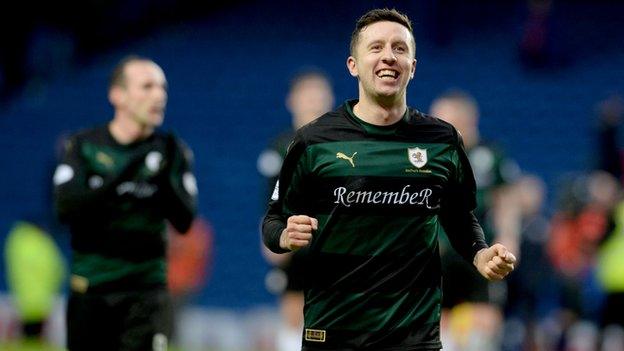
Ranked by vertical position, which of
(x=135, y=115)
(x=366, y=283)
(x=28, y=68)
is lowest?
→ (x=366, y=283)

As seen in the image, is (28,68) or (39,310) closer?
(39,310)

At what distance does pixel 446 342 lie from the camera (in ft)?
30.5

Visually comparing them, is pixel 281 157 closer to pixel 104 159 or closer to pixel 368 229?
pixel 104 159

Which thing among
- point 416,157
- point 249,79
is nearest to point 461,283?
point 416,157

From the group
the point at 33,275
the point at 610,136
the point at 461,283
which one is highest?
the point at 610,136

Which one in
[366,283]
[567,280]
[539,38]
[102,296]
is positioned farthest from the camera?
[539,38]

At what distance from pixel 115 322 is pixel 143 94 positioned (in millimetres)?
1277

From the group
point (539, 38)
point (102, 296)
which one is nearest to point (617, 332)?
point (539, 38)

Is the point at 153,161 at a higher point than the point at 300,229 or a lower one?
higher

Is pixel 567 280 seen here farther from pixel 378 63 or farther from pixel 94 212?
pixel 378 63

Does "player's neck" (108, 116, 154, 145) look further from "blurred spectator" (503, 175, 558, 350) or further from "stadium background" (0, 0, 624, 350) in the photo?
"stadium background" (0, 0, 624, 350)

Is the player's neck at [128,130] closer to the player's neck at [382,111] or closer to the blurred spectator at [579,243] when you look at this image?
the player's neck at [382,111]

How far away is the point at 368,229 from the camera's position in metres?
5.11

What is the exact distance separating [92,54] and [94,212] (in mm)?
11915
